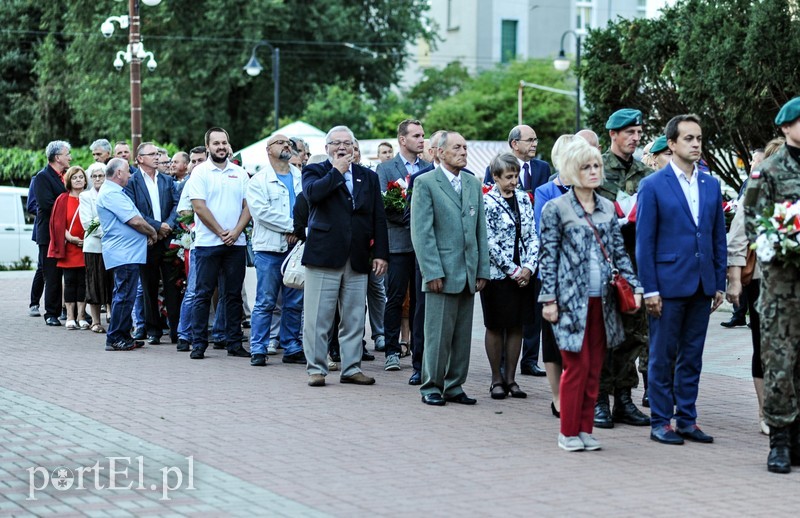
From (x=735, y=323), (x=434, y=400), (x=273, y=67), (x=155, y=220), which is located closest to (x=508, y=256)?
(x=434, y=400)

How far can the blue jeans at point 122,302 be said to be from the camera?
43.0 feet

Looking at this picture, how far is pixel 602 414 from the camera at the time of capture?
8.91m

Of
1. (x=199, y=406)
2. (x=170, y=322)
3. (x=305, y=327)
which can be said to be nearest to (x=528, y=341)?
(x=305, y=327)

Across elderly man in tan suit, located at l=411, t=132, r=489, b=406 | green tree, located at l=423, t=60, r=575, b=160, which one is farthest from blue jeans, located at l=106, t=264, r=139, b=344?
green tree, located at l=423, t=60, r=575, b=160

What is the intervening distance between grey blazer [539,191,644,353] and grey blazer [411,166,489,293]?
157cm

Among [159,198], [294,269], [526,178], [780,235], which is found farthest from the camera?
[159,198]

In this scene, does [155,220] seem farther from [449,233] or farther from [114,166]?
[449,233]

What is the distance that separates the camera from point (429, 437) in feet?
27.4

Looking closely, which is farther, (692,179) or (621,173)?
(621,173)

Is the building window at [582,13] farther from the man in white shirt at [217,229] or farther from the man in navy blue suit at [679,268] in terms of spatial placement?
the man in navy blue suit at [679,268]

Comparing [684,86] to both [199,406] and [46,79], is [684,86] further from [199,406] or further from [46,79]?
[46,79]

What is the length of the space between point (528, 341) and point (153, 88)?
3573cm

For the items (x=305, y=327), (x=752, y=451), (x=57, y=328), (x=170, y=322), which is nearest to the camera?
A: (x=752, y=451)

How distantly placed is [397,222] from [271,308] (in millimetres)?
1474
